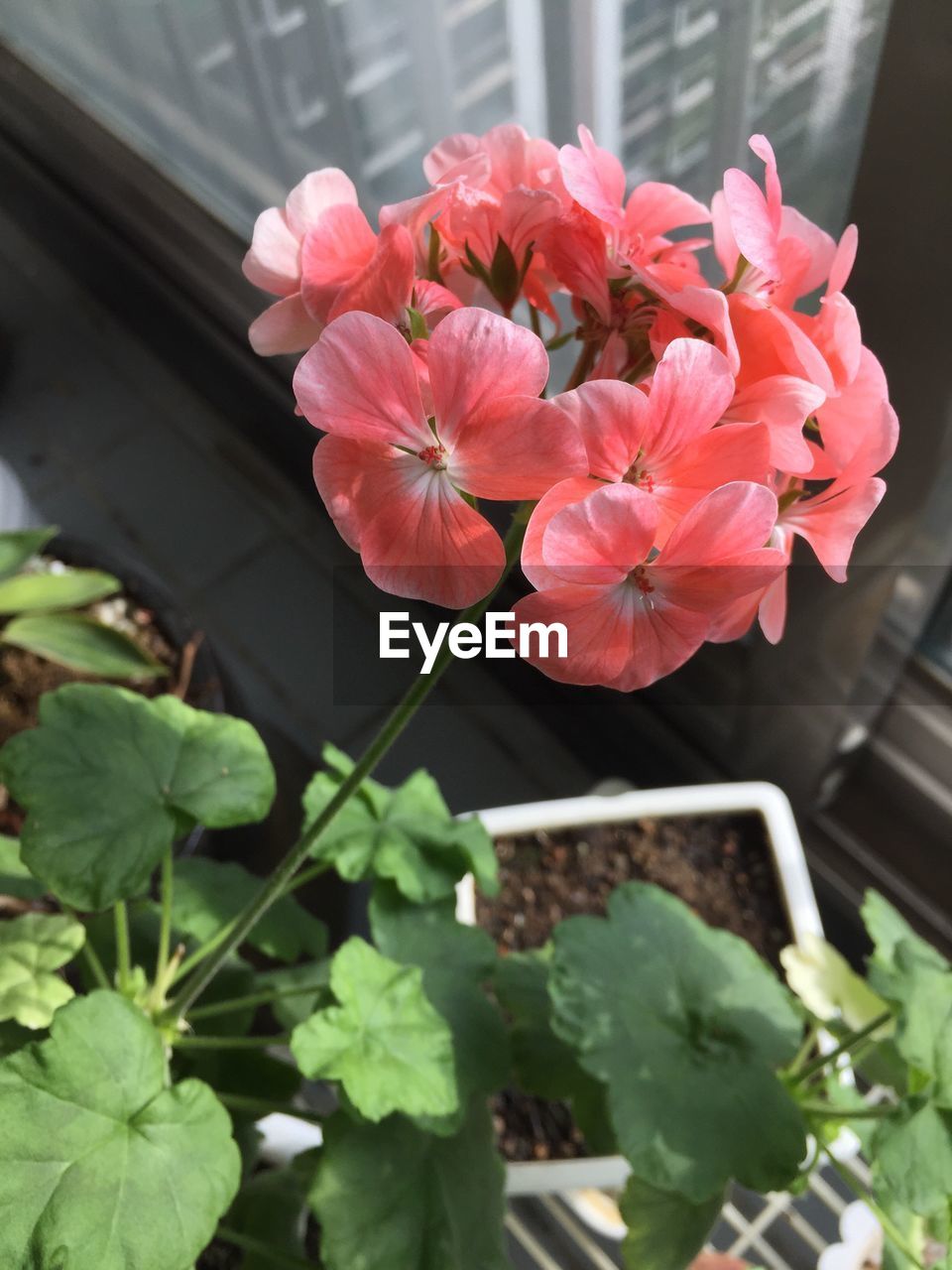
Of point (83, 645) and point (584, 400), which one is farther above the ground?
point (584, 400)

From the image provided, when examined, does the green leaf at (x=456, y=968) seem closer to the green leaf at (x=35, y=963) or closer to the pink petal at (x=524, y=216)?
the green leaf at (x=35, y=963)

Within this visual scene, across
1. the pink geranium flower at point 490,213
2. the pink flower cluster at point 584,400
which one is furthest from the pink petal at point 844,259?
the pink geranium flower at point 490,213

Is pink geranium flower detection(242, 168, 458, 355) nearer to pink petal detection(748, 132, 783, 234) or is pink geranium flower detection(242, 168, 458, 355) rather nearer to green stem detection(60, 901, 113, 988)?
pink petal detection(748, 132, 783, 234)

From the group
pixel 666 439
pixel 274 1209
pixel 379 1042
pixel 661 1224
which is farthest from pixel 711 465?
pixel 274 1209

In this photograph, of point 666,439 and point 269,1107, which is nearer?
point 666,439

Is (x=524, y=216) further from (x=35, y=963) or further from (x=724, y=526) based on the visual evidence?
(x=35, y=963)
